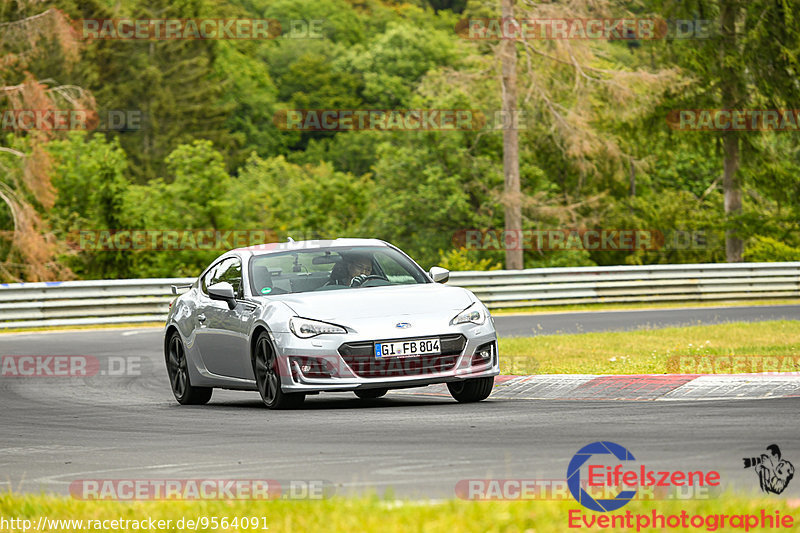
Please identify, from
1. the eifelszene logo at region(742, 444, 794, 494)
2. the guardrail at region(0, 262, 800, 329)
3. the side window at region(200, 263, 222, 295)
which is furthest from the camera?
the guardrail at region(0, 262, 800, 329)

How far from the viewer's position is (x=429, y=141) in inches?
1838

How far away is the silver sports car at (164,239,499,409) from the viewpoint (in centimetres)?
1083

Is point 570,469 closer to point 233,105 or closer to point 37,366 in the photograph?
point 37,366

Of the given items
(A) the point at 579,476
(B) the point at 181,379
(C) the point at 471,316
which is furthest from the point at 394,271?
(A) the point at 579,476

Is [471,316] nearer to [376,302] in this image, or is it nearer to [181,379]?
[376,302]

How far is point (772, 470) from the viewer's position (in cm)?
686

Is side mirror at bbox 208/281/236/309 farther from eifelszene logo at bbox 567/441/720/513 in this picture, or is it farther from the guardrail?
the guardrail

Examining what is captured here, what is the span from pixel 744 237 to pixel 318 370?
102ft

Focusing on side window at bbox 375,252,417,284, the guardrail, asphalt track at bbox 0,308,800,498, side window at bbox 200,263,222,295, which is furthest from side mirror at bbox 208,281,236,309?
the guardrail

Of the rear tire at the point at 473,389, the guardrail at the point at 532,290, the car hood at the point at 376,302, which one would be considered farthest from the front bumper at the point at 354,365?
the guardrail at the point at 532,290

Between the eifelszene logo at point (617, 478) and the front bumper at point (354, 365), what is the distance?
11.3 ft

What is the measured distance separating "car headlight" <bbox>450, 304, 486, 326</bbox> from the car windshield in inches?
41.8

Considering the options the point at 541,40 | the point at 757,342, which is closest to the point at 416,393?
the point at 757,342

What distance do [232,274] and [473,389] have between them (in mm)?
2759
